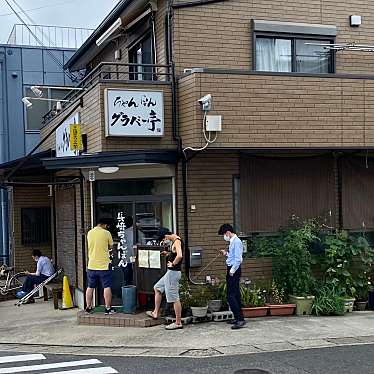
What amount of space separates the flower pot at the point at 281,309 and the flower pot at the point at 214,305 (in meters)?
0.99

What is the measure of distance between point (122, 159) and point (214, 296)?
3038 millimetres

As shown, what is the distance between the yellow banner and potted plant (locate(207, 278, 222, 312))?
380cm

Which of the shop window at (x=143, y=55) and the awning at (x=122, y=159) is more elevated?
the shop window at (x=143, y=55)

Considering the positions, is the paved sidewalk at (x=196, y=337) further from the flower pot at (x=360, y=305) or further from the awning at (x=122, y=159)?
the awning at (x=122, y=159)

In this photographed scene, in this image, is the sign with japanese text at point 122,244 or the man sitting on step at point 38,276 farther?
the man sitting on step at point 38,276

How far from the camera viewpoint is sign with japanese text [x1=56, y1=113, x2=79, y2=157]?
42.0ft

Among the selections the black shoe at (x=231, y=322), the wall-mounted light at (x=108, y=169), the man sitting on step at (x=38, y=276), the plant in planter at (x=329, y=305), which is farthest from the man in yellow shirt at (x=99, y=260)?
the plant in planter at (x=329, y=305)

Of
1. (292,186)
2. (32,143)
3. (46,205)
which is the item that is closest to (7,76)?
(32,143)

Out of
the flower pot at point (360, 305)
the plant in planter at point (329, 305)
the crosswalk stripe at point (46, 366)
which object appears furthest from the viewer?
the flower pot at point (360, 305)

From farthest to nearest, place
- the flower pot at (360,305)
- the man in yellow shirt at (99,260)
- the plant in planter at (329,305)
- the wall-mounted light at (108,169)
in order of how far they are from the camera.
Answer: the flower pot at (360,305), the man in yellow shirt at (99,260), the plant in planter at (329,305), the wall-mounted light at (108,169)

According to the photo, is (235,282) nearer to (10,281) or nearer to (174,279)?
(174,279)

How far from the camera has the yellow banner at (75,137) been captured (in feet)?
40.1

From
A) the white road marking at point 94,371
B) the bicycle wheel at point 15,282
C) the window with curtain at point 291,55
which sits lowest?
the white road marking at point 94,371

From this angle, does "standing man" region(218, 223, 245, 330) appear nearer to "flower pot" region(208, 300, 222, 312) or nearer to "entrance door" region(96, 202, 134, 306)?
"flower pot" region(208, 300, 222, 312)
